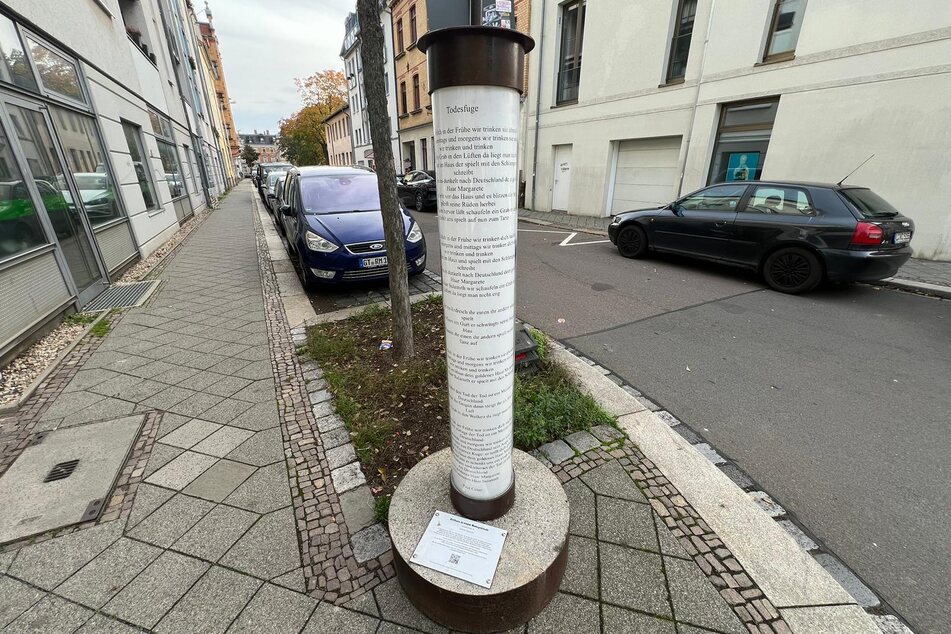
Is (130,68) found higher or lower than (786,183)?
higher

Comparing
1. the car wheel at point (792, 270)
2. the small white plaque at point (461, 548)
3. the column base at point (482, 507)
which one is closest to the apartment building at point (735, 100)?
the car wheel at point (792, 270)

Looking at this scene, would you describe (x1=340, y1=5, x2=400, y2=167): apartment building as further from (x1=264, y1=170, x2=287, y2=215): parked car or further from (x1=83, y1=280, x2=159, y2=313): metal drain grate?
(x1=83, y1=280, x2=159, y2=313): metal drain grate

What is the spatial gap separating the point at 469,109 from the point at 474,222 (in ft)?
1.19

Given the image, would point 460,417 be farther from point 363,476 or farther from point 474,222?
point 363,476

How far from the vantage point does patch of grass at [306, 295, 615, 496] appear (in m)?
2.62

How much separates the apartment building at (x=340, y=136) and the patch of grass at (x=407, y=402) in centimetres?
4068

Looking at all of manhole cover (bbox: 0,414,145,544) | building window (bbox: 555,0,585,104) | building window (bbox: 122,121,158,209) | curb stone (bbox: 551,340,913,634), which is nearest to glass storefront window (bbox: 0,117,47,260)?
manhole cover (bbox: 0,414,145,544)

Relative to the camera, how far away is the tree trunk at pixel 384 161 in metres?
3.06

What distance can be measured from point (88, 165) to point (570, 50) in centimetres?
1268

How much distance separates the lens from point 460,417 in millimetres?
1729

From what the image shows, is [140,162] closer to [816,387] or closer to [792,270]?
[816,387]

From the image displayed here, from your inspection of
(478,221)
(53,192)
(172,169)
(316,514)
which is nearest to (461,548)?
(316,514)

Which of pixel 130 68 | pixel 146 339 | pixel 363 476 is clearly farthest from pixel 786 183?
pixel 130 68

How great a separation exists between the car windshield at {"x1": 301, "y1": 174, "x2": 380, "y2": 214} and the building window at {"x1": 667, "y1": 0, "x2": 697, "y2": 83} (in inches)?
339
